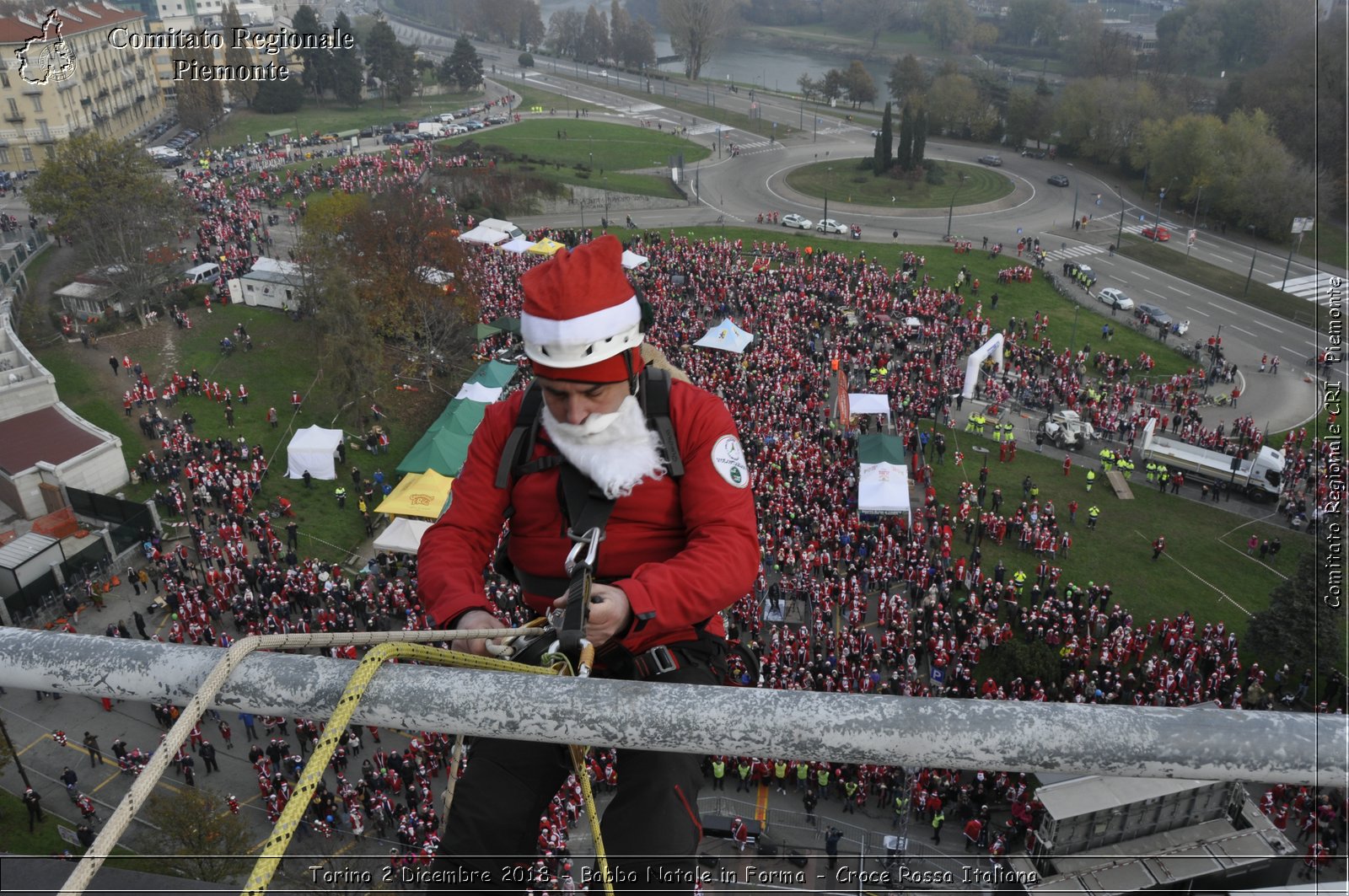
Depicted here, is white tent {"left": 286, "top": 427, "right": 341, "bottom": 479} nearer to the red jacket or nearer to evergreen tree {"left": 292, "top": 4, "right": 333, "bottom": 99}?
the red jacket

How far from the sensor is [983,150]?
8131cm

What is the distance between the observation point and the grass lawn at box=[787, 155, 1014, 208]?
227 ft

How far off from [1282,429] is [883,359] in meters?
15.7

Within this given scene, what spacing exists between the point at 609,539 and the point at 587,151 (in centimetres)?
7775

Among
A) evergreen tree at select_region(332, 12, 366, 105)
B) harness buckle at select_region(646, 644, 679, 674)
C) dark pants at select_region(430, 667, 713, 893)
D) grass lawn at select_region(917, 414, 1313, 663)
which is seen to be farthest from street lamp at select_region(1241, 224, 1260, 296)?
evergreen tree at select_region(332, 12, 366, 105)

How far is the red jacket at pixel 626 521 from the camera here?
12.7 feet

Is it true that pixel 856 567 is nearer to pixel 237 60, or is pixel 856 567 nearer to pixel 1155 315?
pixel 1155 315

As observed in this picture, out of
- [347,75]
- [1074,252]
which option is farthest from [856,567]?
[347,75]

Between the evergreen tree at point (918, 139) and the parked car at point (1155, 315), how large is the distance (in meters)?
27.4

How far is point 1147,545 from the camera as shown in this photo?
28594mm

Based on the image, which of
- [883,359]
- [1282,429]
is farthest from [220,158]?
[1282,429]

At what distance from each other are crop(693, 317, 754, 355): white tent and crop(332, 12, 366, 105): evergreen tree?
224ft

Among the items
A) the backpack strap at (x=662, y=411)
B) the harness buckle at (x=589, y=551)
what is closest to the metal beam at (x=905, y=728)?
the harness buckle at (x=589, y=551)

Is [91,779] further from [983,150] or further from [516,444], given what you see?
[983,150]
